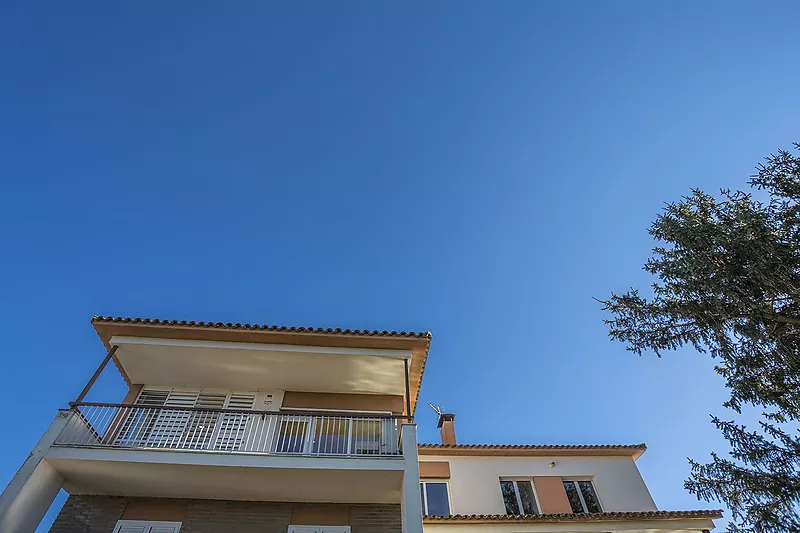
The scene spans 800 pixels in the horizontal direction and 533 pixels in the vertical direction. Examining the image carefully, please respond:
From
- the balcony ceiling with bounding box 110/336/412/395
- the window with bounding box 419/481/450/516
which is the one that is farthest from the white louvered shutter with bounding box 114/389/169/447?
the window with bounding box 419/481/450/516

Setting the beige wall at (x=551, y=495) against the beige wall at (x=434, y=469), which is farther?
the beige wall at (x=434, y=469)

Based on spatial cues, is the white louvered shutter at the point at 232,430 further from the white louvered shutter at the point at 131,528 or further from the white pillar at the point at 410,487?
the white pillar at the point at 410,487

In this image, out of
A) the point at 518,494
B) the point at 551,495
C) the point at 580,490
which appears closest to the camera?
the point at 551,495

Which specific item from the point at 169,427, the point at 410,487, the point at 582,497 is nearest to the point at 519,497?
the point at 582,497

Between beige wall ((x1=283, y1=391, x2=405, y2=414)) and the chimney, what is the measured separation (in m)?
5.67

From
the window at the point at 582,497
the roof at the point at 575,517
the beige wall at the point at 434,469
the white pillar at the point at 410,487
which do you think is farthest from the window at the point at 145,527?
the window at the point at 582,497

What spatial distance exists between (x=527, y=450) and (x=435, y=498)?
341 cm

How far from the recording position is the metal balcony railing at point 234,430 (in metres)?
9.02

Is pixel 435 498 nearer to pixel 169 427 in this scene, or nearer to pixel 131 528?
pixel 169 427

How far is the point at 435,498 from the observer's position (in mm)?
13383

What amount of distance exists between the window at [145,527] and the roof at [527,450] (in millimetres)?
7680

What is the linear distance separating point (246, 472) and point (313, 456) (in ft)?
4.20

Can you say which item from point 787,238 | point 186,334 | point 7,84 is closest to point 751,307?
point 787,238

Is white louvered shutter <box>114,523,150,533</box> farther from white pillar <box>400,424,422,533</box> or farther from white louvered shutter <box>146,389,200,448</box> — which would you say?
white pillar <box>400,424,422,533</box>
